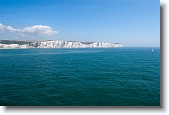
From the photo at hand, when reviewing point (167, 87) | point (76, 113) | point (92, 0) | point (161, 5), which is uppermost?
point (92, 0)

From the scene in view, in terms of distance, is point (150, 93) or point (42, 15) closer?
point (150, 93)

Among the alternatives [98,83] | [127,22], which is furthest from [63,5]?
[98,83]

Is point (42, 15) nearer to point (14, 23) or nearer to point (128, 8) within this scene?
point (14, 23)

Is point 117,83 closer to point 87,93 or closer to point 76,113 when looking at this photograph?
point 87,93

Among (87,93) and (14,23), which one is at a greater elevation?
(14,23)

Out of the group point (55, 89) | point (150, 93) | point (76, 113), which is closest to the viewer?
point (76, 113)

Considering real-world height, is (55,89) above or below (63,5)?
below

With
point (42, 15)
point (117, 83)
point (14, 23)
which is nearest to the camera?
point (117, 83)

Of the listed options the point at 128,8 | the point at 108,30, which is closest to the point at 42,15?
the point at 108,30

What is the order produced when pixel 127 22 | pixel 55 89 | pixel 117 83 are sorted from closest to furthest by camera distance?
1. pixel 55 89
2. pixel 117 83
3. pixel 127 22
